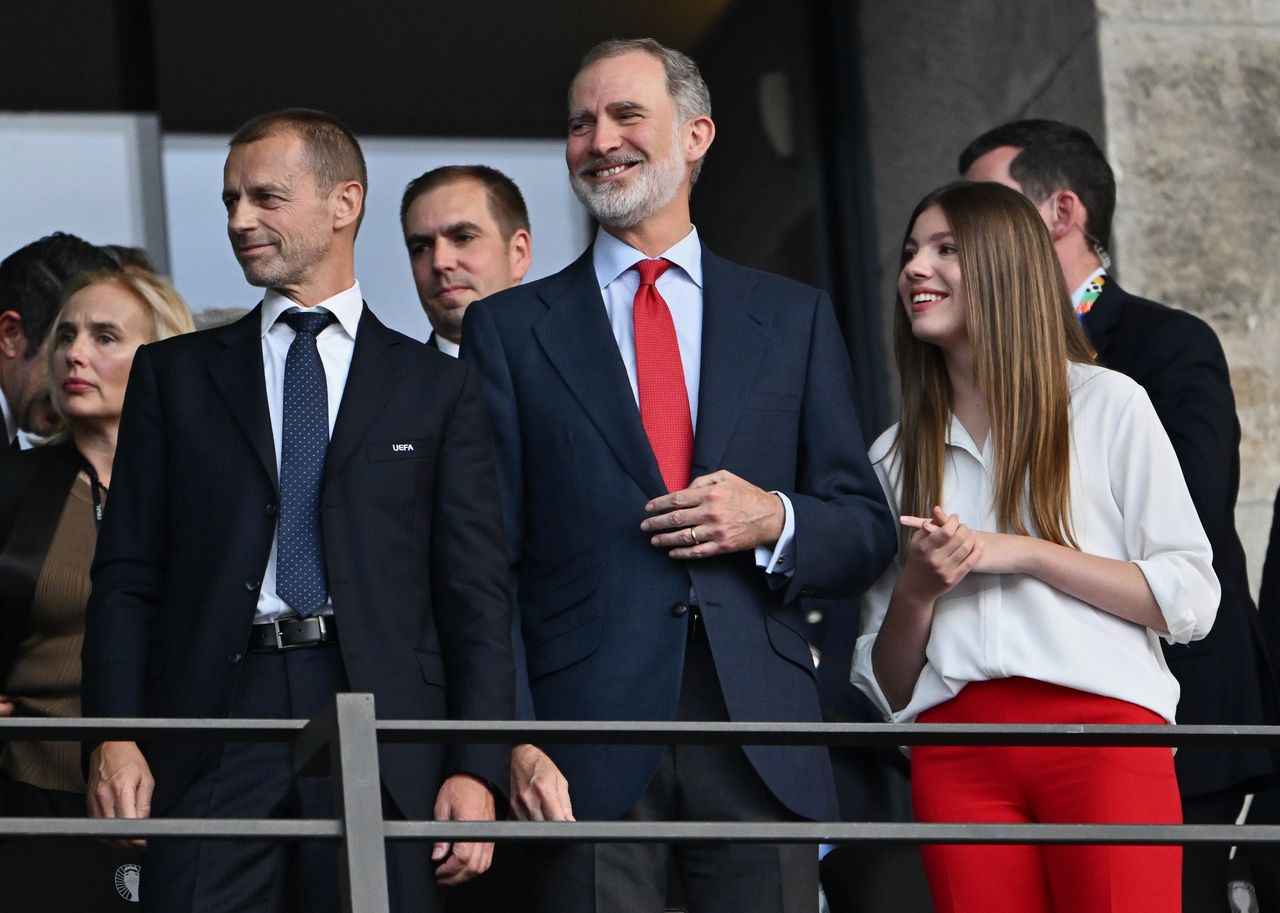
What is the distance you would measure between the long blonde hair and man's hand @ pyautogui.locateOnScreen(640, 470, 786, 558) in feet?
1.62

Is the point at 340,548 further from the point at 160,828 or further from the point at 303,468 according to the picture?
the point at 160,828

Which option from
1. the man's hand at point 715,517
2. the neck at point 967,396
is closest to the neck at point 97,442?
the man's hand at point 715,517

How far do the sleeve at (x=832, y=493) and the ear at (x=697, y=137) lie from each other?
0.38m

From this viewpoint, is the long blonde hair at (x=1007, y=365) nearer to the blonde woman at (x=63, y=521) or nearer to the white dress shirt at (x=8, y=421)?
the blonde woman at (x=63, y=521)

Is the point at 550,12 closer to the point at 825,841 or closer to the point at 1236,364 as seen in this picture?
the point at 1236,364

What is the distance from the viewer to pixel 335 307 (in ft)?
11.9

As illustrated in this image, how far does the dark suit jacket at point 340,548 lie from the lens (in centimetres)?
330

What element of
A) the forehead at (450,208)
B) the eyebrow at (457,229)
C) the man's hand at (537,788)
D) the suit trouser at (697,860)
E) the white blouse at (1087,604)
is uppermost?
the forehead at (450,208)

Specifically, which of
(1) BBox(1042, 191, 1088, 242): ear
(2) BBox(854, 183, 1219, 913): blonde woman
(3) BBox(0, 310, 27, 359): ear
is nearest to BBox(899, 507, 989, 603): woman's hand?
(2) BBox(854, 183, 1219, 913): blonde woman

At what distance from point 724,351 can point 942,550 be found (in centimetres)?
52

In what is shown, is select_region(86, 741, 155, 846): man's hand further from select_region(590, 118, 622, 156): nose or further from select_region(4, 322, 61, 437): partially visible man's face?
select_region(4, 322, 61, 437): partially visible man's face

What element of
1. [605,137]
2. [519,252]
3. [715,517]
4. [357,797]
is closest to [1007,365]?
[715,517]

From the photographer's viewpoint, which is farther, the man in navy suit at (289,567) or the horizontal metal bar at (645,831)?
the man in navy suit at (289,567)

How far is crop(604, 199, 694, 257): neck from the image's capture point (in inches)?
147
